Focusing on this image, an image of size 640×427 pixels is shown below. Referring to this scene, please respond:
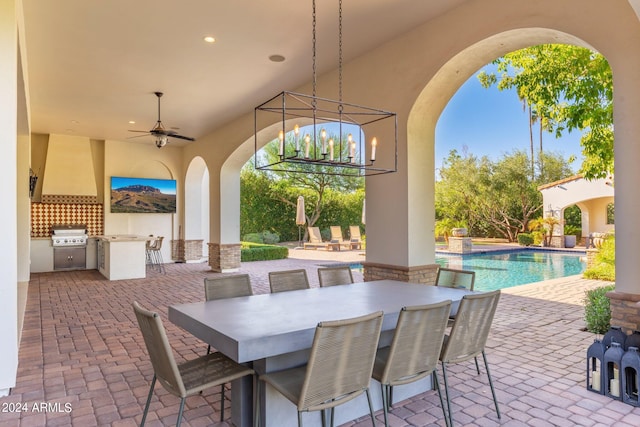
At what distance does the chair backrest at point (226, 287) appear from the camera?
3.35 meters

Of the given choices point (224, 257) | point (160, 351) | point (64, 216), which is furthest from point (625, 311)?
point (64, 216)

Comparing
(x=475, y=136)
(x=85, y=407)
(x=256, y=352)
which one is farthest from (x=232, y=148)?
(x=475, y=136)

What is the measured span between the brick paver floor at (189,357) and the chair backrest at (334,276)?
1355mm

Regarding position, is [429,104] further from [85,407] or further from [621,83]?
[85,407]

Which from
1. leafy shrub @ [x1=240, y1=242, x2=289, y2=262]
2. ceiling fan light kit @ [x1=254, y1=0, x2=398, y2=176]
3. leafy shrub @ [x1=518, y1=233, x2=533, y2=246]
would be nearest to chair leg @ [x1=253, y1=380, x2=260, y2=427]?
ceiling fan light kit @ [x1=254, y1=0, x2=398, y2=176]

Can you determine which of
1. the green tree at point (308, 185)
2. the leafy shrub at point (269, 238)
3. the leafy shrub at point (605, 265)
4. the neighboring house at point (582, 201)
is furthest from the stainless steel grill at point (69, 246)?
the neighboring house at point (582, 201)

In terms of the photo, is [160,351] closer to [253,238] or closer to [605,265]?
[605,265]

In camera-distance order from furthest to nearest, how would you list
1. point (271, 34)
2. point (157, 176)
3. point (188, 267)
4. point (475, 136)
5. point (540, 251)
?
point (475, 136) → point (540, 251) → point (157, 176) → point (188, 267) → point (271, 34)

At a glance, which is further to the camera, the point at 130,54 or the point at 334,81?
the point at 334,81

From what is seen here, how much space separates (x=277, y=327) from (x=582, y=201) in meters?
19.2

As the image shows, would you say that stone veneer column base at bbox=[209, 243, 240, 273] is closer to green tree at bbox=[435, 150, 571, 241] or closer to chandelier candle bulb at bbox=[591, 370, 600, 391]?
chandelier candle bulb at bbox=[591, 370, 600, 391]

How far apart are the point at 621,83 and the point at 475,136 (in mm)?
21794

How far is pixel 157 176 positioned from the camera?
12.3 m

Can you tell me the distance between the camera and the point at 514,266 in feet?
39.3
